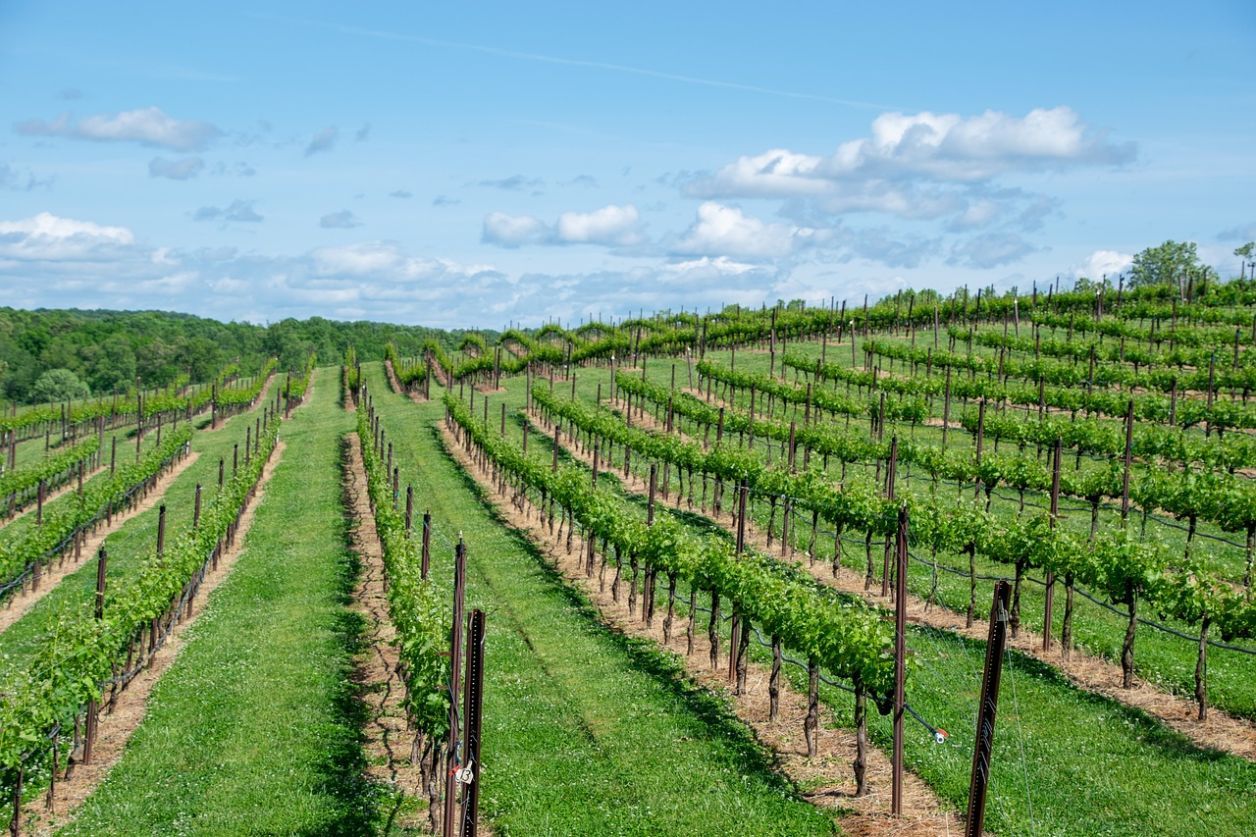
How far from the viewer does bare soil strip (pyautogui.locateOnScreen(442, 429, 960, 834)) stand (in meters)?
13.7

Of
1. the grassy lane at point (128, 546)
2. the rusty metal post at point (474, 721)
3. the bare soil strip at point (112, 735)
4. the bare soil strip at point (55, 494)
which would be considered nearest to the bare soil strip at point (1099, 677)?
the rusty metal post at point (474, 721)

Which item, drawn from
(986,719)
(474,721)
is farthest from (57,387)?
(986,719)

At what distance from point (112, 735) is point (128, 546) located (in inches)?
729

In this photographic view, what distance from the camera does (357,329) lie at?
186250mm

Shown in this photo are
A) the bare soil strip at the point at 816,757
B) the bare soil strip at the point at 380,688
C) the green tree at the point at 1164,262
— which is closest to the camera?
the bare soil strip at the point at 816,757

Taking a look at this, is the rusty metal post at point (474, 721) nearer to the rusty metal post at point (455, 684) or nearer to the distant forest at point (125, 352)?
the rusty metal post at point (455, 684)

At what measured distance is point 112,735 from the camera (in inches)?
715

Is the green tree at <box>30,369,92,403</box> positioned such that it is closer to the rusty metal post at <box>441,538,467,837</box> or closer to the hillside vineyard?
the hillside vineyard

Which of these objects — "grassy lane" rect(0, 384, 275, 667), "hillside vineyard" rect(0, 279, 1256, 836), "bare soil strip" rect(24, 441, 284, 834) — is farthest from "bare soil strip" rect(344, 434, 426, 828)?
Result: "grassy lane" rect(0, 384, 275, 667)

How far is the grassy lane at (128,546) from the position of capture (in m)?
23.8

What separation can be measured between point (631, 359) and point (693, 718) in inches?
2007

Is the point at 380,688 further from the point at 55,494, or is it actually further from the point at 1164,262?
the point at 1164,262

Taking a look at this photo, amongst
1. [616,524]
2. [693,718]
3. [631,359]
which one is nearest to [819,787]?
[693,718]

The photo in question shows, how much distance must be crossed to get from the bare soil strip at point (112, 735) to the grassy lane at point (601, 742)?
577 cm
